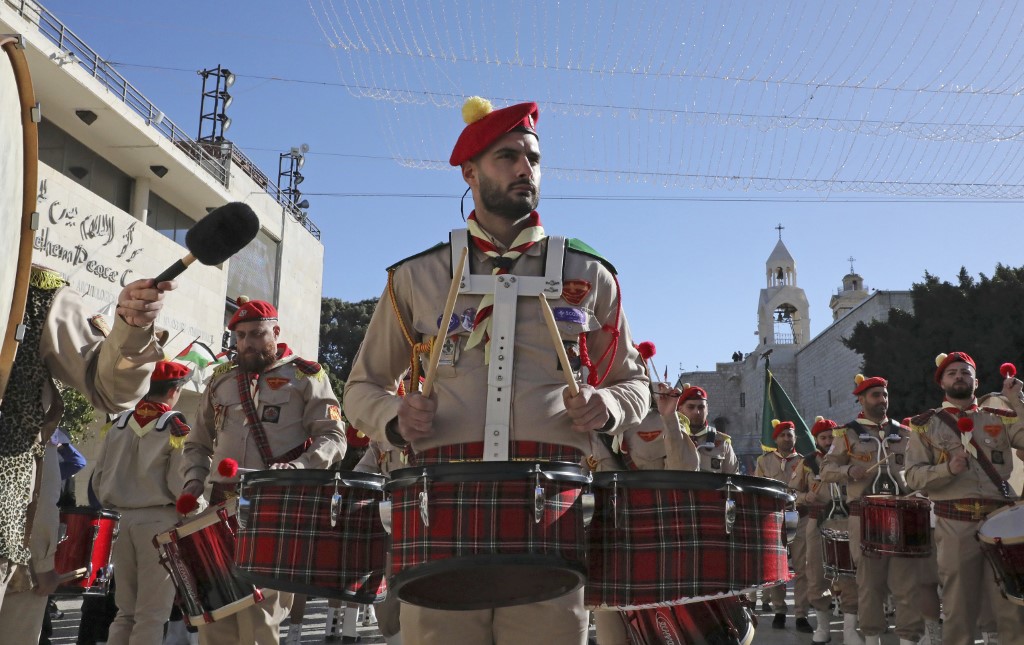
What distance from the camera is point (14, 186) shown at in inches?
113

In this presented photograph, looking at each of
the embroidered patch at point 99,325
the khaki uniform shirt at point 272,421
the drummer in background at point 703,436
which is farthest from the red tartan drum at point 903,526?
the embroidered patch at point 99,325

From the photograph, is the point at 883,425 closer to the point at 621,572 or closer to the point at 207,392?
the point at 207,392

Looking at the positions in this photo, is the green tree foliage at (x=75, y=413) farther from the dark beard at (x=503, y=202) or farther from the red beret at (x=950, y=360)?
the dark beard at (x=503, y=202)

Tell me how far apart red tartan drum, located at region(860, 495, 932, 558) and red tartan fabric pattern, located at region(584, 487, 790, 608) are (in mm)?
5757

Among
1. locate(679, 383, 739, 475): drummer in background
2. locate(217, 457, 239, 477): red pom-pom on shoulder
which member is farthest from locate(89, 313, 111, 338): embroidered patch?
locate(679, 383, 739, 475): drummer in background

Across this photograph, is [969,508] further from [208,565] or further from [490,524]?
[490,524]

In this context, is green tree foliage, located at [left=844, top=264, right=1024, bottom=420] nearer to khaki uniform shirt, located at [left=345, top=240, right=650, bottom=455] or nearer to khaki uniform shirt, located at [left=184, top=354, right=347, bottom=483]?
khaki uniform shirt, located at [left=184, top=354, right=347, bottom=483]

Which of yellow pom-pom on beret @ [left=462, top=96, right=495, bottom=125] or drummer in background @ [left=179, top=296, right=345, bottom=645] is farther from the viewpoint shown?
drummer in background @ [left=179, top=296, right=345, bottom=645]

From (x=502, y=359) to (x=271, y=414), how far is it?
3502mm

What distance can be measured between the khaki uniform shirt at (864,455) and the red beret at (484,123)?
7797 mm

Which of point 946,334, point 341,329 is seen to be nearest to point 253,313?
point 946,334

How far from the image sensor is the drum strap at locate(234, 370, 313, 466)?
20.1 ft

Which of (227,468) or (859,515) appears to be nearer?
(227,468)

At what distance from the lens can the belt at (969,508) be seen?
7.78 metres
